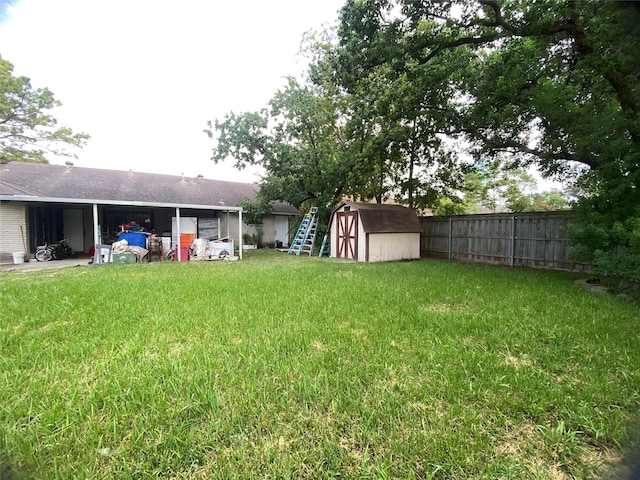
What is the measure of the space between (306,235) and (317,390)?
10981 millimetres

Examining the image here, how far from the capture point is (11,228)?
34.0ft

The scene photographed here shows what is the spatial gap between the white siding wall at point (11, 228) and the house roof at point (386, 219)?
11.4 metres

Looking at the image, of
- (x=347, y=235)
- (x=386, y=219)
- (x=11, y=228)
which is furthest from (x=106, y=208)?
(x=386, y=219)

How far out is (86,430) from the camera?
71.1 inches

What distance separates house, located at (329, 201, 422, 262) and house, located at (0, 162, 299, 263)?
4.06 m

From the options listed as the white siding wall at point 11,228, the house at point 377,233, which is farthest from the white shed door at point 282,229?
the white siding wall at point 11,228

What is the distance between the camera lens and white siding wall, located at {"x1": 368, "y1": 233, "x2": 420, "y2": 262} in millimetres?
10609

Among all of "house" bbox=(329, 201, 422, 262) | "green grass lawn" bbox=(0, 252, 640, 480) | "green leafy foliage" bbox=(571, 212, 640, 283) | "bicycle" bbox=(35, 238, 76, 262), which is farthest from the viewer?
"house" bbox=(329, 201, 422, 262)

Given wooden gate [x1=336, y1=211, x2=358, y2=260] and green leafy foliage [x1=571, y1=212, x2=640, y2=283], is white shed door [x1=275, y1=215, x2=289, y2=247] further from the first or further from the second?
green leafy foliage [x1=571, y1=212, x2=640, y2=283]

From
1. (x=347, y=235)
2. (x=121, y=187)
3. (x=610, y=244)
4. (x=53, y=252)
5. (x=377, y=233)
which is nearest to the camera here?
(x=610, y=244)

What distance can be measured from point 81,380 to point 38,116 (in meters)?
3.18

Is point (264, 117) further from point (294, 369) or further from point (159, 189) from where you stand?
point (294, 369)

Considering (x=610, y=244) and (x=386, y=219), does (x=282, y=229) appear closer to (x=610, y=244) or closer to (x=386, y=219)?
(x=386, y=219)

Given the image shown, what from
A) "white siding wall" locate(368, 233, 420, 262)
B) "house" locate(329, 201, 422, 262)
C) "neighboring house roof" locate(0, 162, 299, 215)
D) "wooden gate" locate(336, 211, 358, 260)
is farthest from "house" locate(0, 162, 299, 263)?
"white siding wall" locate(368, 233, 420, 262)
